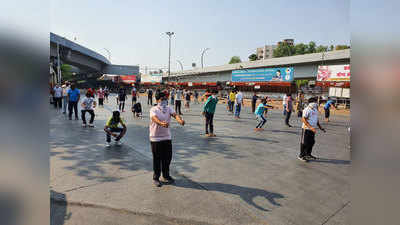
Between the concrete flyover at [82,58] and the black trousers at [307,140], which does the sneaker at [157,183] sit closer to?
the black trousers at [307,140]

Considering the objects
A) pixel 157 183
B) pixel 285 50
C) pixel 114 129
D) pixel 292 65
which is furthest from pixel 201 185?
pixel 285 50

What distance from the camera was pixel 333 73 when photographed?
2656 centimetres

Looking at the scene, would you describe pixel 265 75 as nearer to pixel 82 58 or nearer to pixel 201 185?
pixel 201 185

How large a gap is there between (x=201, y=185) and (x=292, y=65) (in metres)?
37.1

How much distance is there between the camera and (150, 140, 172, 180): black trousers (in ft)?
14.0

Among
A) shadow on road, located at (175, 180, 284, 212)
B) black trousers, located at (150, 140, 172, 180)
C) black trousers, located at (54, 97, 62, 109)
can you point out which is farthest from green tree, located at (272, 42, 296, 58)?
black trousers, located at (150, 140, 172, 180)

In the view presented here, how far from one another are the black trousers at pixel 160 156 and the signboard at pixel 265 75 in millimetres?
28447

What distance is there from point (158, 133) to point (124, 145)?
298 centimetres

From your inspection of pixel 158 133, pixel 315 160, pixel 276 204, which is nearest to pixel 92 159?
Answer: pixel 158 133

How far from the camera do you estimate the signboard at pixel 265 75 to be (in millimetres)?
29984

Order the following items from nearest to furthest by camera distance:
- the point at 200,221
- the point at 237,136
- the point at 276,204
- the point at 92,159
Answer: the point at 200,221, the point at 276,204, the point at 92,159, the point at 237,136

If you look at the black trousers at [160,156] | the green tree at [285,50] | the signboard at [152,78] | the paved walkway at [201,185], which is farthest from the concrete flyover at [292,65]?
the green tree at [285,50]
